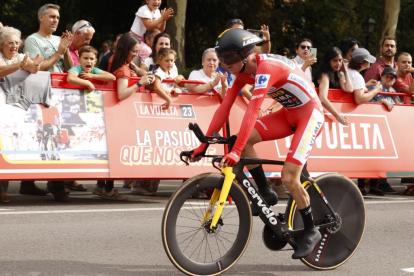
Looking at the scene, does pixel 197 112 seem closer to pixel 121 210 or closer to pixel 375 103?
pixel 121 210

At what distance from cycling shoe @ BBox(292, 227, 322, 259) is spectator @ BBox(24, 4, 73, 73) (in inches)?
201

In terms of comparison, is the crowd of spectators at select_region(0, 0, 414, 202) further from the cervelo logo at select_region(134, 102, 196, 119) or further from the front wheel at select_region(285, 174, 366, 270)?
the front wheel at select_region(285, 174, 366, 270)

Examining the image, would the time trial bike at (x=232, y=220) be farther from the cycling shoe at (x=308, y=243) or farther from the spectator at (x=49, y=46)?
the spectator at (x=49, y=46)

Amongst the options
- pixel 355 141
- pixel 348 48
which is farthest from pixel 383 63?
pixel 355 141

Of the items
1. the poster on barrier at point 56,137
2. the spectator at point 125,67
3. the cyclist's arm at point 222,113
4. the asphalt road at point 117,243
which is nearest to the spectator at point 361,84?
the asphalt road at point 117,243

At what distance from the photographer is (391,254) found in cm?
711

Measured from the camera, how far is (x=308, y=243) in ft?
20.1

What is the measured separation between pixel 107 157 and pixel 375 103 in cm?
457

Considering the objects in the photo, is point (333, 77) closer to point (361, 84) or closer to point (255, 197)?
point (361, 84)

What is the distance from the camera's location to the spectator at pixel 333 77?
11.3m

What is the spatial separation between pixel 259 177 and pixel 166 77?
16.3 ft

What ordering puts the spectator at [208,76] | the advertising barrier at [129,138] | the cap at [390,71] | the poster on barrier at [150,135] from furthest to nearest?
the cap at [390,71]
the spectator at [208,76]
the poster on barrier at [150,135]
the advertising barrier at [129,138]

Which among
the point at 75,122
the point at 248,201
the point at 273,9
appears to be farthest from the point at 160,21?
the point at 273,9

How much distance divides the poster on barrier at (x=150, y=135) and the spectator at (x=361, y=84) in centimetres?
257
